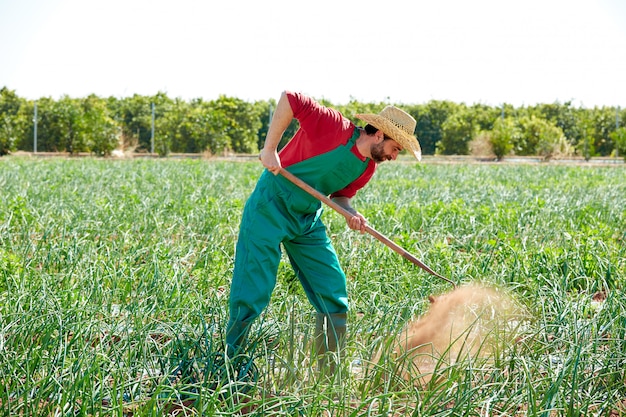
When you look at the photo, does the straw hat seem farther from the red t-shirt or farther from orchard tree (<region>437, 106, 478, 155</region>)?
orchard tree (<region>437, 106, 478, 155</region>)

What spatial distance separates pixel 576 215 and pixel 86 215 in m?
5.03

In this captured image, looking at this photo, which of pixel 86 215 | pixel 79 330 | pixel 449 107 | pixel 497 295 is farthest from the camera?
pixel 449 107

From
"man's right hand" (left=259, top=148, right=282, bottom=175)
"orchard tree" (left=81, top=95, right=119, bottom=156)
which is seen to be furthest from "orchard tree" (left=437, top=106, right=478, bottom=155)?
"man's right hand" (left=259, top=148, right=282, bottom=175)

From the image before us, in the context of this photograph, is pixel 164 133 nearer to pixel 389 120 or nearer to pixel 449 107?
pixel 449 107

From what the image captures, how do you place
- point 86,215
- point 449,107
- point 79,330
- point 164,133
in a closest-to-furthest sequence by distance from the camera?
point 79,330 → point 86,215 → point 164,133 → point 449,107

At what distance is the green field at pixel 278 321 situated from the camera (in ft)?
8.11

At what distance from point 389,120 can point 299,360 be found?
3.78 feet

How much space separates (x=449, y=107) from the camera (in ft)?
110

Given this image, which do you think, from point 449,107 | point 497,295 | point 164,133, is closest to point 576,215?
point 497,295

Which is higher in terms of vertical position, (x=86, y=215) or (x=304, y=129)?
(x=304, y=129)

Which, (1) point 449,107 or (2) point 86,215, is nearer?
(2) point 86,215

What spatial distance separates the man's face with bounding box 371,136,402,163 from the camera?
3.18 metres

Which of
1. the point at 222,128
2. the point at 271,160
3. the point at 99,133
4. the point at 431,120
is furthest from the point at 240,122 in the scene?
the point at 271,160

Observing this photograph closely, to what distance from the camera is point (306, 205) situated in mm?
3172
